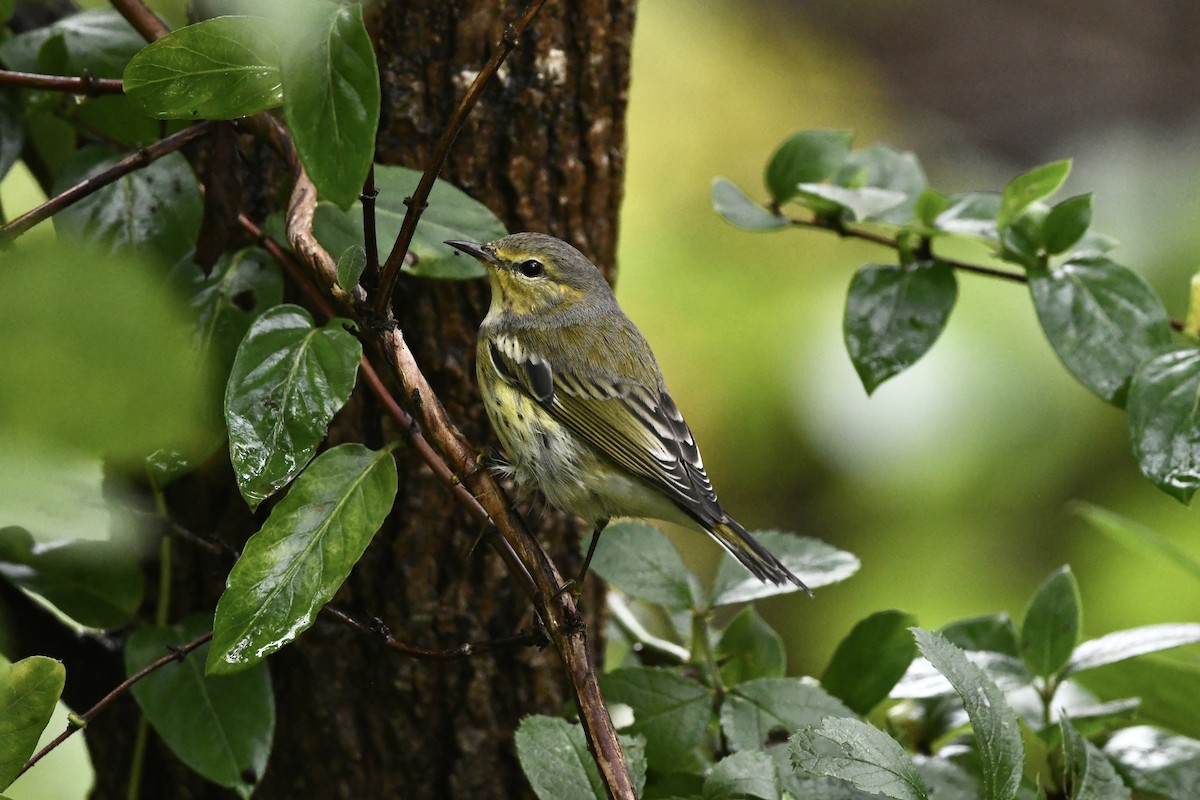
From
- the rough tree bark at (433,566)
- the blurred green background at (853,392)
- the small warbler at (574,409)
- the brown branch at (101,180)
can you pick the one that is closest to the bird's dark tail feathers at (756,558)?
the small warbler at (574,409)

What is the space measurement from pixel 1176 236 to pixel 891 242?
3.42 meters

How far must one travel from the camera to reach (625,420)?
1.99m

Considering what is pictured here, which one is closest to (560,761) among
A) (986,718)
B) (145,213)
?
(986,718)

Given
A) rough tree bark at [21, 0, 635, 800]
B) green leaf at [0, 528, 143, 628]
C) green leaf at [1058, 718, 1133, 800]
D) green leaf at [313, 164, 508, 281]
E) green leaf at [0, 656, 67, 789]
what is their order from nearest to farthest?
green leaf at [0, 656, 67, 789] → green leaf at [1058, 718, 1133, 800] → green leaf at [313, 164, 508, 281] → green leaf at [0, 528, 143, 628] → rough tree bark at [21, 0, 635, 800]

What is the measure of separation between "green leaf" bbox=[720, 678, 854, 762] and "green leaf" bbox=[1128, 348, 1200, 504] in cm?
52

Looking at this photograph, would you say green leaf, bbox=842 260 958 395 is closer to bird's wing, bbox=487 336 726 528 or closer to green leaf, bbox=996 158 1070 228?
green leaf, bbox=996 158 1070 228

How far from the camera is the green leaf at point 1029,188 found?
1703mm

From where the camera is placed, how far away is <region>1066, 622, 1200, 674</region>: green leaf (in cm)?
159

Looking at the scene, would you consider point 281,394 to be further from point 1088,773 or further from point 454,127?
point 1088,773

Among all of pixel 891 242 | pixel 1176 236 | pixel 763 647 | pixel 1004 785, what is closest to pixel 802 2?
pixel 1176 236

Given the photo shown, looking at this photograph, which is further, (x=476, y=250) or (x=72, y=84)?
(x=476, y=250)

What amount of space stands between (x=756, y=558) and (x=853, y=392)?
268 centimetres

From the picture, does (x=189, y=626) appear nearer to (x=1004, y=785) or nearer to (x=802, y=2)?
(x=1004, y=785)

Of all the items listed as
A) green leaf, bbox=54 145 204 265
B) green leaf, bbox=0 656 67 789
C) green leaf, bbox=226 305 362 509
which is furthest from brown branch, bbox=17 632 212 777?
green leaf, bbox=54 145 204 265
